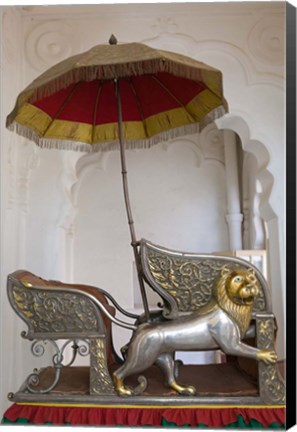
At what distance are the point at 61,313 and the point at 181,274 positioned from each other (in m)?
0.58

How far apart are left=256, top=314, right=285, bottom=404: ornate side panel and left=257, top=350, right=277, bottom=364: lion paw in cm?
3

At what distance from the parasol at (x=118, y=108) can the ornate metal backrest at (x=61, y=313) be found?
322 millimetres

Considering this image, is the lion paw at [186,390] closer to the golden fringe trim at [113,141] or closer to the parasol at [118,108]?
the parasol at [118,108]

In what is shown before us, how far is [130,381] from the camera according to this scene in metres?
2.33

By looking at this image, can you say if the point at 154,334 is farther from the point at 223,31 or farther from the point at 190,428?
the point at 223,31

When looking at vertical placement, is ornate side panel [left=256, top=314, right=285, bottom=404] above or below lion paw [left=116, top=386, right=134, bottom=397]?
above

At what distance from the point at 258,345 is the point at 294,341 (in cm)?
20

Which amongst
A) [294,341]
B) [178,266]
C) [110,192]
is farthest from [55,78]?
[110,192]

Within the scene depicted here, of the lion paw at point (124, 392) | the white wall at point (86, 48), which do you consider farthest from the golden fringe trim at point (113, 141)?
the lion paw at point (124, 392)

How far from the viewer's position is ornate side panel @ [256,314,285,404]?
82.1 inches

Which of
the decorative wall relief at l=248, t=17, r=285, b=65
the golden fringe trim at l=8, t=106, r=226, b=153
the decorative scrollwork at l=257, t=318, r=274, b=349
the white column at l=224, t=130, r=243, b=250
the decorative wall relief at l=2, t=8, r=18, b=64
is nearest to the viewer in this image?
the decorative scrollwork at l=257, t=318, r=274, b=349

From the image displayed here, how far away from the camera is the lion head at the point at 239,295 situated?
2088 millimetres

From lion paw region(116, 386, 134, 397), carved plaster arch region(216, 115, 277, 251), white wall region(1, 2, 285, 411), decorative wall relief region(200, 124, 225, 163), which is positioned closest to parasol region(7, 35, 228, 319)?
lion paw region(116, 386, 134, 397)

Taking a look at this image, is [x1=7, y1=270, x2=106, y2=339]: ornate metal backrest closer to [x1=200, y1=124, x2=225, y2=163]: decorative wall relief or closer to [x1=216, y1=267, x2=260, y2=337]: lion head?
[x1=216, y1=267, x2=260, y2=337]: lion head
